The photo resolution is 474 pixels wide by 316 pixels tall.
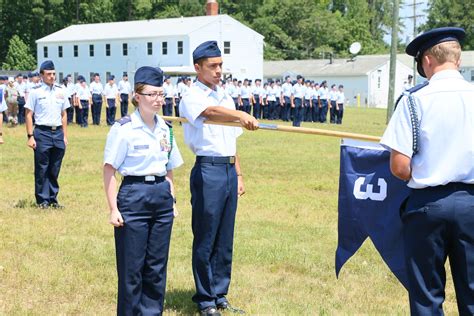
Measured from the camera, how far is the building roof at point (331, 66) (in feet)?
234

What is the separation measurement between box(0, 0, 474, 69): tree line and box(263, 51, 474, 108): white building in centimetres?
596

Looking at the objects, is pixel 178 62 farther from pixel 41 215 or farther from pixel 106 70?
pixel 41 215

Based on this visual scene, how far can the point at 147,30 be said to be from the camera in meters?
66.9

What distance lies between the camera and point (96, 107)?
29.5 m

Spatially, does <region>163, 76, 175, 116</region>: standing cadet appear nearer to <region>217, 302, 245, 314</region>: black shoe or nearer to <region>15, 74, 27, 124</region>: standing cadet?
<region>15, 74, 27, 124</region>: standing cadet

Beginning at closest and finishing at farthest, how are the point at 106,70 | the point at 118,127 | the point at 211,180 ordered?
the point at 118,127 < the point at 211,180 < the point at 106,70

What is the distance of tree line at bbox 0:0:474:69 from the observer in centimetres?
7994

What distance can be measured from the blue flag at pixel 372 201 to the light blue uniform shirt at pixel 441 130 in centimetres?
118

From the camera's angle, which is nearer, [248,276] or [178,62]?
[248,276]

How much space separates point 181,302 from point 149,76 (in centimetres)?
230

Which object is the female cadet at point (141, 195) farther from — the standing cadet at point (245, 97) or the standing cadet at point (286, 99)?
the standing cadet at point (286, 99)

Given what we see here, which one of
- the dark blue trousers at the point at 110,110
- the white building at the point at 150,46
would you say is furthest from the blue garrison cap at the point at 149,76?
the white building at the point at 150,46

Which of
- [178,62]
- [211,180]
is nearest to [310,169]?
[211,180]

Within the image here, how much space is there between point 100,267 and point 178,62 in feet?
189
